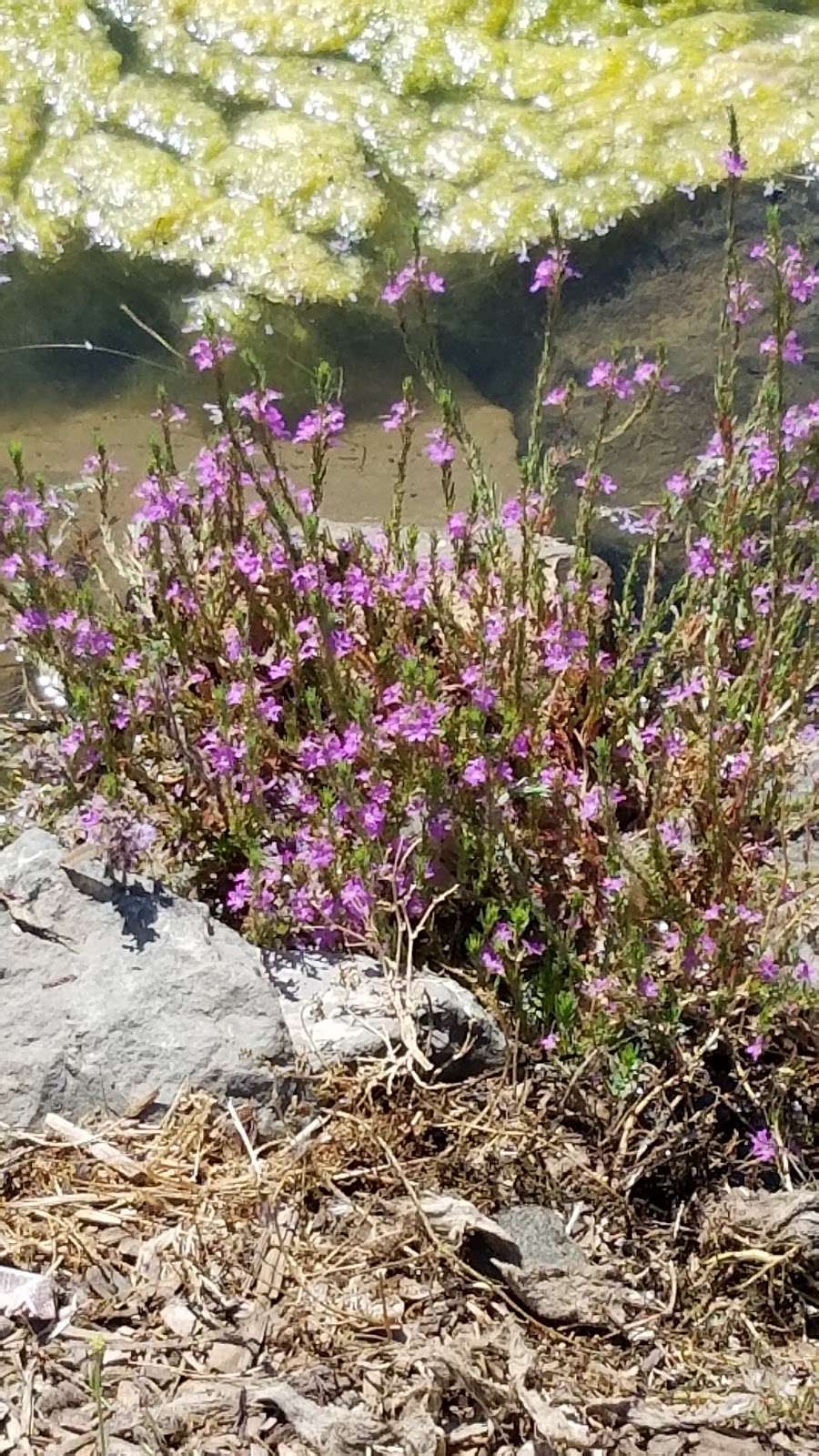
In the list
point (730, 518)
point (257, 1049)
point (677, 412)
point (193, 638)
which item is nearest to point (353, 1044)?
point (257, 1049)

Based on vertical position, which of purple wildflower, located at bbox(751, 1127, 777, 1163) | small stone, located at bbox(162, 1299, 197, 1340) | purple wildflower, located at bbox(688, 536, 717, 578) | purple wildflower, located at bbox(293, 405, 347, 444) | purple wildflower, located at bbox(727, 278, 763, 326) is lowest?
small stone, located at bbox(162, 1299, 197, 1340)

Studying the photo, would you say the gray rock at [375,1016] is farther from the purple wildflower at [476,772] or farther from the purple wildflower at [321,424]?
the purple wildflower at [321,424]

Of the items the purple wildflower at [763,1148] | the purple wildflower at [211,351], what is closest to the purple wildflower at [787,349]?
the purple wildflower at [211,351]

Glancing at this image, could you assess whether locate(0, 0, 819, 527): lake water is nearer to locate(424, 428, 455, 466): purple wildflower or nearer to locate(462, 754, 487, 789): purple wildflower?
locate(424, 428, 455, 466): purple wildflower

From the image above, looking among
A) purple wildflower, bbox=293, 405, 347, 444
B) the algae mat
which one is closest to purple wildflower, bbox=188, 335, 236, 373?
purple wildflower, bbox=293, 405, 347, 444

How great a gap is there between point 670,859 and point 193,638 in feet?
3.60

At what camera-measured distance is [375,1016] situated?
2.37m

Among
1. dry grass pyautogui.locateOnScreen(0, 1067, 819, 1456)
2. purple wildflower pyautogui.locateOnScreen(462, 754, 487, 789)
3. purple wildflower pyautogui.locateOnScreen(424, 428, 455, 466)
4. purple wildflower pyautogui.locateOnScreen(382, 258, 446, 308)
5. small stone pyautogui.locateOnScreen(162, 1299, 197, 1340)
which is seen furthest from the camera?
purple wildflower pyautogui.locateOnScreen(424, 428, 455, 466)

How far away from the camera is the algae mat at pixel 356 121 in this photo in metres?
5.12

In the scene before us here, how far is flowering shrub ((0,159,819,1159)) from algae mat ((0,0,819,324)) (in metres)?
2.48

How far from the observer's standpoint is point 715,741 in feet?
7.66

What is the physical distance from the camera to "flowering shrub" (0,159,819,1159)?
234 cm

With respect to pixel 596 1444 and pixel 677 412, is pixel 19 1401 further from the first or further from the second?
pixel 677 412

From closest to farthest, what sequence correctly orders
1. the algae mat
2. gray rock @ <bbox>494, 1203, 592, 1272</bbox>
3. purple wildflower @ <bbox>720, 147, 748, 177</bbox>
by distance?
gray rock @ <bbox>494, 1203, 592, 1272</bbox>, purple wildflower @ <bbox>720, 147, 748, 177</bbox>, the algae mat
